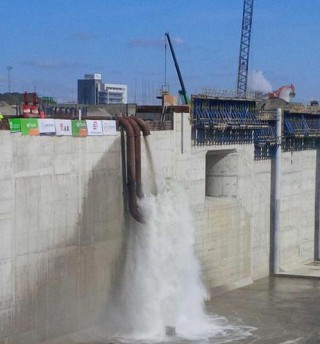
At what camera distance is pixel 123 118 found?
4166cm

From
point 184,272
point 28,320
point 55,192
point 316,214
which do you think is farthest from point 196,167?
point 316,214

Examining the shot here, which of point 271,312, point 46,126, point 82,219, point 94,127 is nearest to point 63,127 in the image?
point 46,126

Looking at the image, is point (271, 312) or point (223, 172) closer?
point (271, 312)

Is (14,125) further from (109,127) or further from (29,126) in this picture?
(109,127)

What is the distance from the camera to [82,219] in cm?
3847

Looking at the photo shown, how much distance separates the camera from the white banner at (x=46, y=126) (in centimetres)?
3581

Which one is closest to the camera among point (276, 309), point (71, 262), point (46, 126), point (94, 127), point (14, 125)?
point (14, 125)

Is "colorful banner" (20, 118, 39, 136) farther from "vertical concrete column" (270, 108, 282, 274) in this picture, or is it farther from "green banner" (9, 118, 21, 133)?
"vertical concrete column" (270, 108, 282, 274)

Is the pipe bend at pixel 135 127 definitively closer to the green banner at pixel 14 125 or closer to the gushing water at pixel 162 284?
the gushing water at pixel 162 284

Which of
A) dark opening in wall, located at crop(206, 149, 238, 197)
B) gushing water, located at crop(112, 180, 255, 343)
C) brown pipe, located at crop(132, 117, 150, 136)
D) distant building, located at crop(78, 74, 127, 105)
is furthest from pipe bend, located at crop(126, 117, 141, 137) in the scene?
distant building, located at crop(78, 74, 127, 105)

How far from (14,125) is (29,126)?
3.21 feet

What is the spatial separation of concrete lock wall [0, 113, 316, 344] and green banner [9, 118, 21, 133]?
0.28m

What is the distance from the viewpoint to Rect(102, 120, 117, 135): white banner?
40062 millimetres

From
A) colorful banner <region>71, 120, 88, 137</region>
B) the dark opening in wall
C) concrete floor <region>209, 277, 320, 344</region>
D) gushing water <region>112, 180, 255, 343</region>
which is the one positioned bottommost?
concrete floor <region>209, 277, 320, 344</region>
